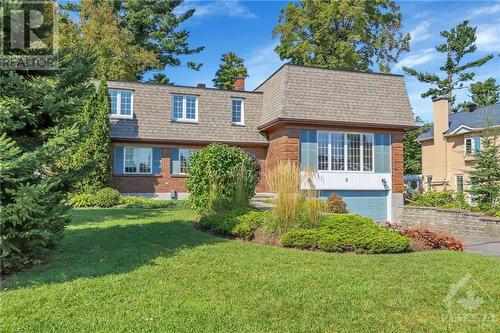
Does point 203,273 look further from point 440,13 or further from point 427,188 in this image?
point 427,188

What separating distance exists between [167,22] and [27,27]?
29.4 metres

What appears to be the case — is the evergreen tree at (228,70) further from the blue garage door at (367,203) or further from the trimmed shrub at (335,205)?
the trimmed shrub at (335,205)

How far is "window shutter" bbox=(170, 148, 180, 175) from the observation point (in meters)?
18.8

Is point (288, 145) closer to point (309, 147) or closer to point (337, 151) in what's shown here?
point (309, 147)

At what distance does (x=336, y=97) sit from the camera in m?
18.0

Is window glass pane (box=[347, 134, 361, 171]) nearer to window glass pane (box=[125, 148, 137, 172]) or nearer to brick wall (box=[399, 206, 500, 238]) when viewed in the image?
brick wall (box=[399, 206, 500, 238])

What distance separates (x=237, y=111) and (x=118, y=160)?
632 cm

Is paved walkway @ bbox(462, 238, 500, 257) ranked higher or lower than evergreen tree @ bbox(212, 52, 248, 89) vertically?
lower

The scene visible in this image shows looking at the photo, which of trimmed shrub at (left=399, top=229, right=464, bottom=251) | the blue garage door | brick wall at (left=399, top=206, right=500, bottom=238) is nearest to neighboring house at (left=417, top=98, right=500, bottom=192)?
the blue garage door

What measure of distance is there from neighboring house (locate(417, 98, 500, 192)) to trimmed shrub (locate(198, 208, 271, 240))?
20.3m

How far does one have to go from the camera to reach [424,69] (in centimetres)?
3656

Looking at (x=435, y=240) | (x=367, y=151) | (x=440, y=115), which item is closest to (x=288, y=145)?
(x=367, y=151)

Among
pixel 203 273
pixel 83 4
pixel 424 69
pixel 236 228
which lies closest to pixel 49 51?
pixel 203 273

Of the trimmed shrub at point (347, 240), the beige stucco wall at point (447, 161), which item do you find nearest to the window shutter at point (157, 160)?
the trimmed shrub at point (347, 240)
